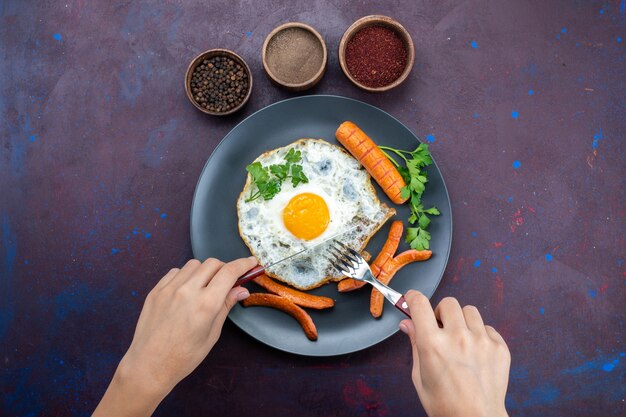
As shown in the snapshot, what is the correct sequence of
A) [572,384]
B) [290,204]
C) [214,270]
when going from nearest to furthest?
[214,270], [290,204], [572,384]

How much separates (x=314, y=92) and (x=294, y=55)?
321 mm

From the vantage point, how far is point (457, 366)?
2213 millimetres

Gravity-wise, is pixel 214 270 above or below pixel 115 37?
below

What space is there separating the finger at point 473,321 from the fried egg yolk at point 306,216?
1151 millimetres

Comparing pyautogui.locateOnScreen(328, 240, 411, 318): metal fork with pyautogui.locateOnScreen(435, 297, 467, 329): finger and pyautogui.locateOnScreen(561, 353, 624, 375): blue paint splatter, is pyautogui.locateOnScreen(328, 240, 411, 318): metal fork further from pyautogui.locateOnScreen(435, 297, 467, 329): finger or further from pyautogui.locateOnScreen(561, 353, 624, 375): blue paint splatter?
pyautogui.locateOnScreen(561, 353, 624, 375): blue paint splatter

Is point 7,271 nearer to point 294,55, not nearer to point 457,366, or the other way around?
point 294,55

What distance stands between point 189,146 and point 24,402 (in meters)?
2.32

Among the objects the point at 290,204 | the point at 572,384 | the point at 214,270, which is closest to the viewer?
the point at 214,270

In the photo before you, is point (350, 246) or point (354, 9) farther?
point (354, 9)

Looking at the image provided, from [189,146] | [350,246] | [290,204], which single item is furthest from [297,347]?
[189,146]

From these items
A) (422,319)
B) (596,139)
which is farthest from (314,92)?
(596,139)

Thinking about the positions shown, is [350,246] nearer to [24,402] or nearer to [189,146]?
[189,146]

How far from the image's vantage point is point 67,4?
3.68 metres

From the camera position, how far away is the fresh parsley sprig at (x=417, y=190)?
3.24m
